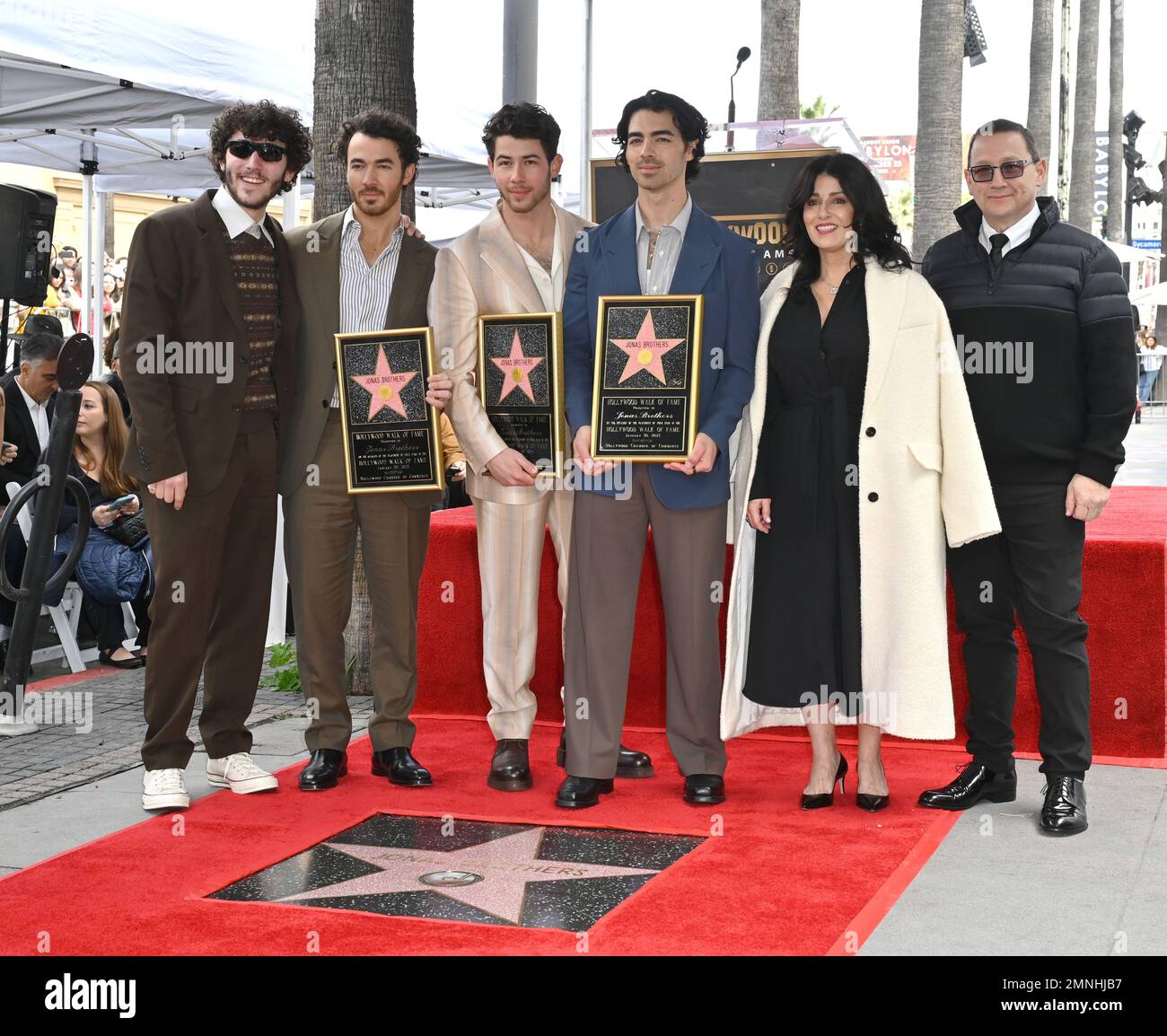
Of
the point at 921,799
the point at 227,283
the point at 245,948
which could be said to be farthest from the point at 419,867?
the point at 227,283

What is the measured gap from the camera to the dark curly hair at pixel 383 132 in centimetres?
530

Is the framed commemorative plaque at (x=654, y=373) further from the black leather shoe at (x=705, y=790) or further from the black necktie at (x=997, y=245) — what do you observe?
the black leather shoe at (x=705, y=790)

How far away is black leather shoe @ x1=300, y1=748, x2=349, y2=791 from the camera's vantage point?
5504 millimetres

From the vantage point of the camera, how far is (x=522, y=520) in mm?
5473

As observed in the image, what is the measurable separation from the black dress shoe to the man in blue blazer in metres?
3.68

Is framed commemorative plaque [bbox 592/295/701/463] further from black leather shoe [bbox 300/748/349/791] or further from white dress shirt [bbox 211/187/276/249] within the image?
black leather shoe [bbox 300/748/349/791]

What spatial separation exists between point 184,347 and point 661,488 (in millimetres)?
1677

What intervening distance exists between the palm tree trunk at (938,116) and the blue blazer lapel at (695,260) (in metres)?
9.98

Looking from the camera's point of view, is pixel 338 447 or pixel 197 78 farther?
pixel 197 78

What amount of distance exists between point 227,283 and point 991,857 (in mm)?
3107

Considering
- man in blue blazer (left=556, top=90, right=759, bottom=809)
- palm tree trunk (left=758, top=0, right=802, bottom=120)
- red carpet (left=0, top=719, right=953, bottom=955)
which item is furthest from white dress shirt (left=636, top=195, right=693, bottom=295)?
palm tree trunk (left=758, top=0, right=802, bottom=120)

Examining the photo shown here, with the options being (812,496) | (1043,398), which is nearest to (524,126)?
(812,496)

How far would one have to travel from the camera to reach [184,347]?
5.16m

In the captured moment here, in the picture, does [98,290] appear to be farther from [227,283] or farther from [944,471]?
[944,471]
